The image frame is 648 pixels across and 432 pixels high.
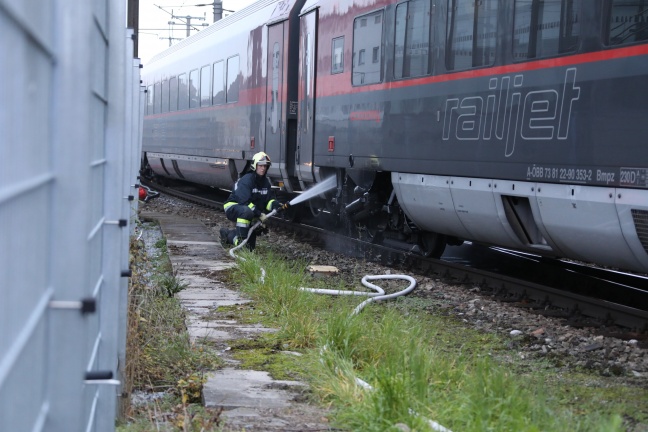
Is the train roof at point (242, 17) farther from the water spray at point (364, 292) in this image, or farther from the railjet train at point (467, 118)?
the water spray at point (364, 292)

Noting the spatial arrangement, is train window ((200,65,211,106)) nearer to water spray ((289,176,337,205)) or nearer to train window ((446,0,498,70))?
water spray ((289,176,337,205))

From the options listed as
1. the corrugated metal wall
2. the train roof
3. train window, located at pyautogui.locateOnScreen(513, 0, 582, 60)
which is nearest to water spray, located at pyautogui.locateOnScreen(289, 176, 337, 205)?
the train roof

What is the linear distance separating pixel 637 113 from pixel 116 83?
434 centimetres

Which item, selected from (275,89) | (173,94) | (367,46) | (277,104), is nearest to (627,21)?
(367,46)

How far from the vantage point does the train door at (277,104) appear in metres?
14.7

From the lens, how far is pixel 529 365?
6301 millimetres

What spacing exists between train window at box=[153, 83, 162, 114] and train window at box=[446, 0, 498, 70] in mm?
18258

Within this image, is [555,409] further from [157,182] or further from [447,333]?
[157,182]

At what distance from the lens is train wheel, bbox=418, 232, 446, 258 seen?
→ 1145 cm

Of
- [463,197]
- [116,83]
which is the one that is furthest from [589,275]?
[116,83]

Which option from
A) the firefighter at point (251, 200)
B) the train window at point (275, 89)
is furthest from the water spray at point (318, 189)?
A: the train window at point (275, 89)

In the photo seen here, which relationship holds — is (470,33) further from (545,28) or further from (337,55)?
(337,55)

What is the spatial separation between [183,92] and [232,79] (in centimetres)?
534

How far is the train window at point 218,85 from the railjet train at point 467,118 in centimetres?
292
